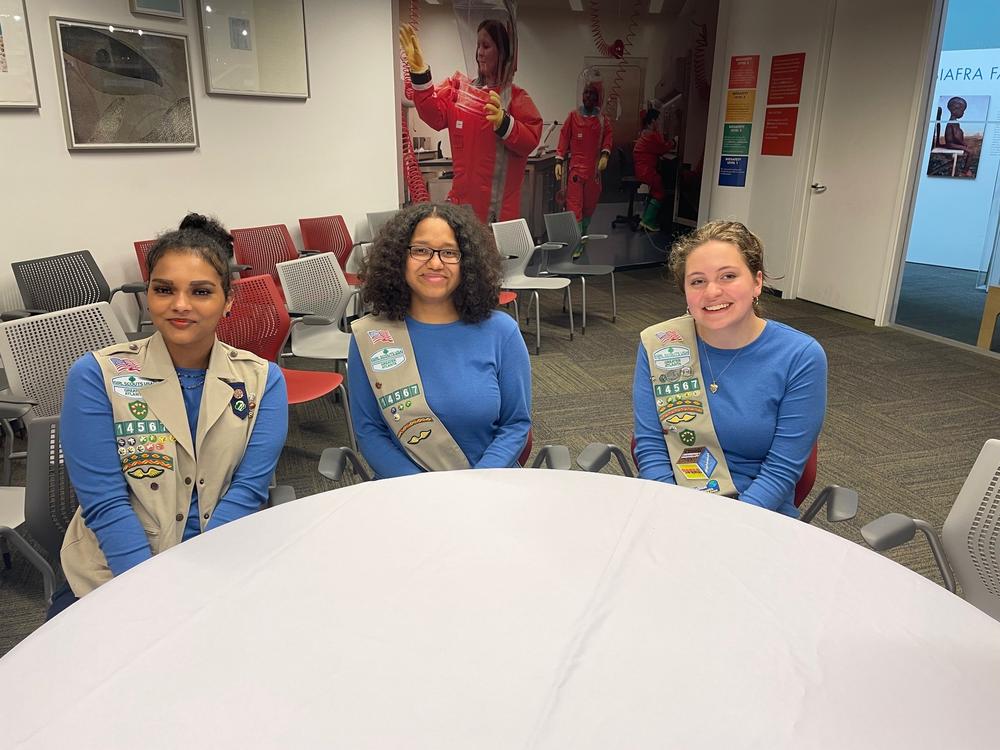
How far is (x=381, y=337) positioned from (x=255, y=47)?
390 cm

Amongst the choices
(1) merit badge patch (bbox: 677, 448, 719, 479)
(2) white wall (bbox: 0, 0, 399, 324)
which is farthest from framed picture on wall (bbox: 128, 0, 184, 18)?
(1) merit badge patch (bbox: 677, 448, 719, 479)

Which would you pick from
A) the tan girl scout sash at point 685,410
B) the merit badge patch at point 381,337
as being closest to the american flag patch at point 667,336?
the tan girl scout sash at point 685,410

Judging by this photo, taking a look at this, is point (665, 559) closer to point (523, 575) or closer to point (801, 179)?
point (523, 575)

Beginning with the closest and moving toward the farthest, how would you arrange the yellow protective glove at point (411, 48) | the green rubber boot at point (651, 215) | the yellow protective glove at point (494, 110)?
1. the yellow protective glove at point (411, 48)
2. the yellow protective glove at point (494, 110)
3. the green rubber boot at point (651, 215)

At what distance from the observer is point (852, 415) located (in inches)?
161

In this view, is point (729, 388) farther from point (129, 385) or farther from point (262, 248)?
point (262, 248)

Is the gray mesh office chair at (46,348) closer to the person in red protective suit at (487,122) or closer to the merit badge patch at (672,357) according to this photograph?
the merit badge patch at (672,357)

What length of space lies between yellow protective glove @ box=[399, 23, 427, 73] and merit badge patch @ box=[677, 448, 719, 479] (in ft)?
17.4

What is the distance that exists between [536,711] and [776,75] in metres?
7.04

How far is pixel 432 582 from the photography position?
4.15 ft

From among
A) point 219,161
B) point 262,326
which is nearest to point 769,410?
point 262,326

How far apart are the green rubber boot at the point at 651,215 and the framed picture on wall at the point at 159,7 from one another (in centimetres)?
521

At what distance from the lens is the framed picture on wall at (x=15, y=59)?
12.2 ft

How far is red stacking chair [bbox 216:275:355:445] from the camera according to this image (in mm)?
3143
